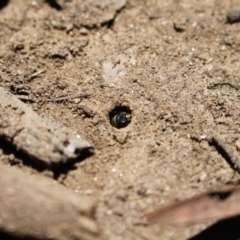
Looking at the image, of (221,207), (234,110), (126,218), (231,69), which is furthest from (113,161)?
(231,69)

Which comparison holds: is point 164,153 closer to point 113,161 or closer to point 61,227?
point 113,161

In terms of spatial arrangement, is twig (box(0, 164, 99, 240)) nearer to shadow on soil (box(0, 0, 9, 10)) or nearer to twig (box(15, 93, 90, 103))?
twig (box(15, 93, 90, 103))

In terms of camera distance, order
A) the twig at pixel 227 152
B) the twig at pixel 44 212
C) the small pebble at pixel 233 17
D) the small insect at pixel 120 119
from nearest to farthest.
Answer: the twig at pixel 44 212 → the twig at pixel 227 152 → the small insect at pixel 120 119 → the small pebble at pixel 233 17

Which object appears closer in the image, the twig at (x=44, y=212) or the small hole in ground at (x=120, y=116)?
the twig at (x=44, y=212)

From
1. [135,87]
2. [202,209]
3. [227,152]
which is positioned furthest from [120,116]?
[202,209]

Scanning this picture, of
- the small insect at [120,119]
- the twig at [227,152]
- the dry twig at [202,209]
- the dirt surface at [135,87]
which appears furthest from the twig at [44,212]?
the twig at [227,152]

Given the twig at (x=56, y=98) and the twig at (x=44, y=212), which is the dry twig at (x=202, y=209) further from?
the twig at (x=56, y=98)
